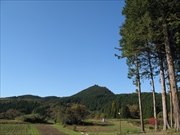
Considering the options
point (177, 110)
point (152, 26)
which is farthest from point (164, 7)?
point (177, 110)

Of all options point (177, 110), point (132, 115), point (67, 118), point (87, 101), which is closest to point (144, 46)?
point (177, 110)

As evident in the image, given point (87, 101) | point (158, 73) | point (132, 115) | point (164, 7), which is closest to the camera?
point (164, 7)

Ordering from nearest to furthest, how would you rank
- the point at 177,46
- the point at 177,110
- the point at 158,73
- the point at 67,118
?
the point at 177,110 < the point at 177,46 < the point at 158,73 < the point at 67,118

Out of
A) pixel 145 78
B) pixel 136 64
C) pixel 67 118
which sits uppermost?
pixel 136 64

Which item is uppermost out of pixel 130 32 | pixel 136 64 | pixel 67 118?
pixel 130 32

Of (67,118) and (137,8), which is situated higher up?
(137,8)

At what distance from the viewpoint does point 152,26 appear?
12758 millimetres

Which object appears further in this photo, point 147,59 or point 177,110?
point 147,59

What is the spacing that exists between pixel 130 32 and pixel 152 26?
1.43 meters

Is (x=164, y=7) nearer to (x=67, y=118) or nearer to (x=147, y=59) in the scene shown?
(x=147, y=59)

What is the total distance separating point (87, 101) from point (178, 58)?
167 m

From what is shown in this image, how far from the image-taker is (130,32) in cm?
1348

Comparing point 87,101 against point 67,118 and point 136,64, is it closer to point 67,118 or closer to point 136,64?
point 67,118

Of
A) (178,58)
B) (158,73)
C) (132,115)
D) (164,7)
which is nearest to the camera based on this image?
(164,7)
